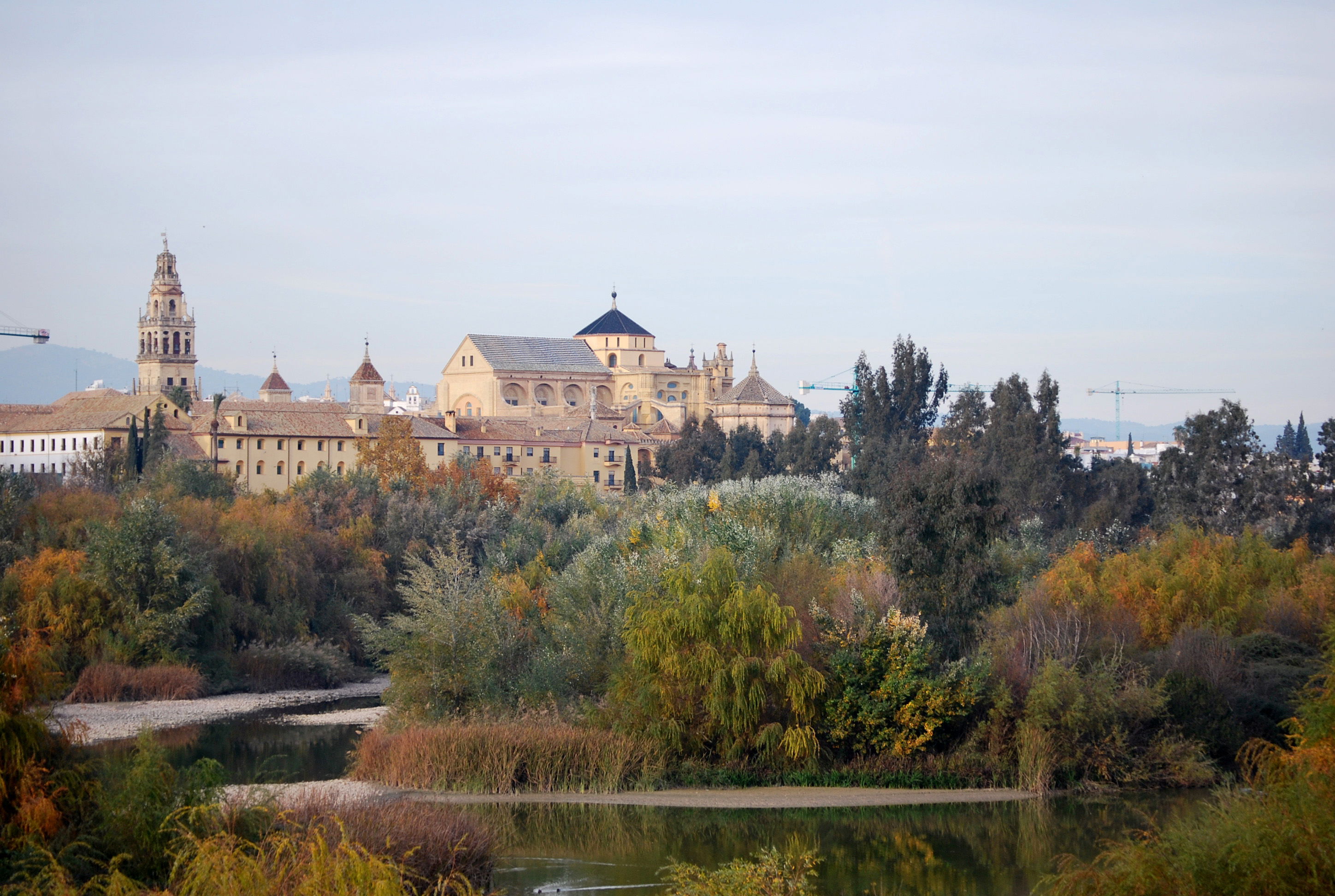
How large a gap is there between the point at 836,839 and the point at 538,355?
279 feet

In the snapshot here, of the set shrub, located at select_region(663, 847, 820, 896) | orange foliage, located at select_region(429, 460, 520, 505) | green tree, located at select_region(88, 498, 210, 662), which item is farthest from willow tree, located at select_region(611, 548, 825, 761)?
orange foliage, located at select_region(429, 460, 520, 505)

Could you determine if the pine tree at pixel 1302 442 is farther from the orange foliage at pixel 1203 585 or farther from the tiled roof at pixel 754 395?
the orange foliage at pixel 1203 585

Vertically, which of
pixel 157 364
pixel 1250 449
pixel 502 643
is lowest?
pixel 502 643

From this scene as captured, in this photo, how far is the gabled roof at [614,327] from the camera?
11212cm

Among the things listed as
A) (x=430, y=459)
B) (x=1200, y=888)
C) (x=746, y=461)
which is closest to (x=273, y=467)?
(x=430, y=459)

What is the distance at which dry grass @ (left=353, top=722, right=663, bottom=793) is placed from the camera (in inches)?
854

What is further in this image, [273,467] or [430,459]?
[430,459]

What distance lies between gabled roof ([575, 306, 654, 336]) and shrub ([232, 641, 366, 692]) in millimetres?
76870

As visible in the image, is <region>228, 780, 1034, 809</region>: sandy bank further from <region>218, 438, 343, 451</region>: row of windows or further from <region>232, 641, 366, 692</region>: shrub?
<region>218, 438, 343, 451</region>: row of windows

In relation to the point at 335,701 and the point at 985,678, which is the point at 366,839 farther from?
the point at 335,701

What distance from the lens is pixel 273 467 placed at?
66.8 meters

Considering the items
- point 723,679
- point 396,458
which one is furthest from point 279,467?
point 723,679

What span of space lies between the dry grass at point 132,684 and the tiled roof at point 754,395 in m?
65.0

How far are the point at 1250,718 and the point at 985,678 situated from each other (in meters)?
4.57
